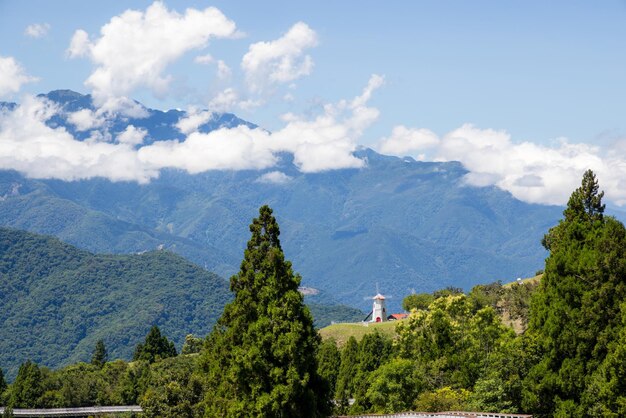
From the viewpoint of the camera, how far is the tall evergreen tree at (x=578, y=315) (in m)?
54.5

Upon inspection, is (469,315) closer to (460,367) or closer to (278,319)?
(460,367)

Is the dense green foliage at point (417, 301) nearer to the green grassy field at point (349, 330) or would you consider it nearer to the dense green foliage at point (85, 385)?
the green grassy field at point (349, 330)

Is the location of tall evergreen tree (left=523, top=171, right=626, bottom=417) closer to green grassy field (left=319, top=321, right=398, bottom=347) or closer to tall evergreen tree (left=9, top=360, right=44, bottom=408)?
tall evergreen tree (left=9, top=360, right=44, bottom=408)

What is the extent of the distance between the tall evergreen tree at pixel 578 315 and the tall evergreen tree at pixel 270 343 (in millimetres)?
12889

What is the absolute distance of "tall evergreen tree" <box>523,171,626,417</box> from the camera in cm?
5453

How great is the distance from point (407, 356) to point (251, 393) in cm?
4914

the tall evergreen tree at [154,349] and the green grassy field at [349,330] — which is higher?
the green grassy field at [349,330]

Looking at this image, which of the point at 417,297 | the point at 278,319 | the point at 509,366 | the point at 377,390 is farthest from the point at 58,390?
the point at 278,319

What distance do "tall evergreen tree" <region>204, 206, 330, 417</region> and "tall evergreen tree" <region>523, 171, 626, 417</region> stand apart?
12889 mm

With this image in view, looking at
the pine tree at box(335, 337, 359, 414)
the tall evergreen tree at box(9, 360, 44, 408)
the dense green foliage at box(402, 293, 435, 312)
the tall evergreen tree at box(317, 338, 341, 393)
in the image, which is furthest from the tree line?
the dense green foliage at box(402, 293, 435, 312)

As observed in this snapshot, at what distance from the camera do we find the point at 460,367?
90.4 meters

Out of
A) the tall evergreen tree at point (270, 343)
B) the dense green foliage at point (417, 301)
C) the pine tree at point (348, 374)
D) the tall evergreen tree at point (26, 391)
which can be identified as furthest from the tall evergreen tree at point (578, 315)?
the dense green foliage at point (417, 301)

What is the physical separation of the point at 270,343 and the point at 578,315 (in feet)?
56.6

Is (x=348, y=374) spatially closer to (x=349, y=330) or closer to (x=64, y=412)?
(x=64, y=412)
